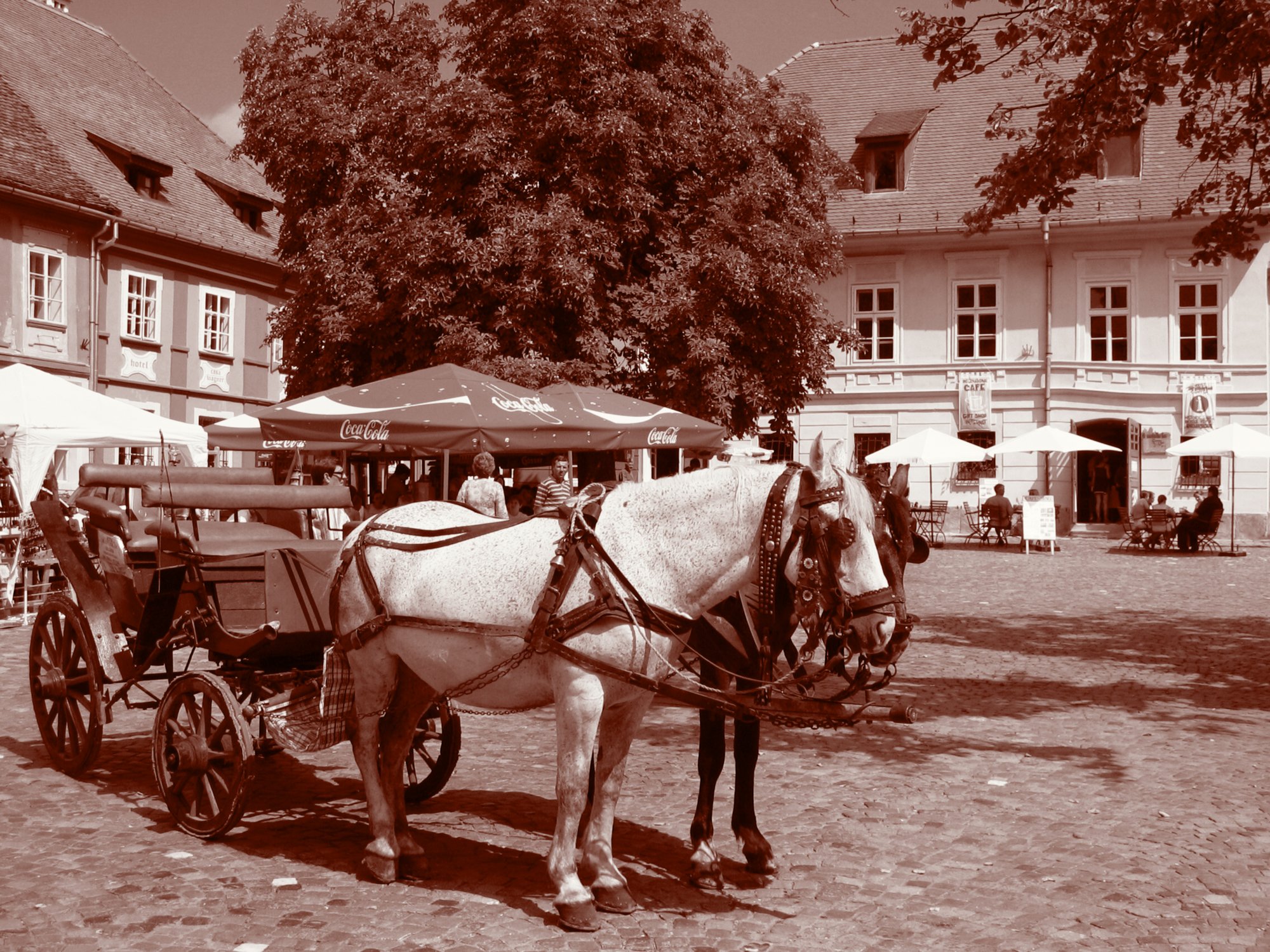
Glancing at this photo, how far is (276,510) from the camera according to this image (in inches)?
291

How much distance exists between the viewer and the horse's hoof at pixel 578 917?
4.66 meters

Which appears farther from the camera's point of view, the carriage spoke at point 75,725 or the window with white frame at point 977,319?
the window with white frame at point 977,319

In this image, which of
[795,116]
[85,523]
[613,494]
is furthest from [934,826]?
[795,116]

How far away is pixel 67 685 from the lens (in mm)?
7105

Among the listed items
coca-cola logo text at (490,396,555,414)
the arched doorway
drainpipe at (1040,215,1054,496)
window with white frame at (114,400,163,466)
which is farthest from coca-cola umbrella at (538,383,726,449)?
the arched doorway

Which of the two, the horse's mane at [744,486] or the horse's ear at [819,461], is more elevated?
the horse's ear at [819,461]

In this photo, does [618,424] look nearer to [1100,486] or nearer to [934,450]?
[934,450]

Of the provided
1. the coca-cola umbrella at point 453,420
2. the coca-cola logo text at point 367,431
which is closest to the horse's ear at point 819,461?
the coca-cola umbrella at point 453,420

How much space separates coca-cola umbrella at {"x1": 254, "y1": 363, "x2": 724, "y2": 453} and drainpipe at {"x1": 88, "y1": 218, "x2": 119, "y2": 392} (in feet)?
61.3

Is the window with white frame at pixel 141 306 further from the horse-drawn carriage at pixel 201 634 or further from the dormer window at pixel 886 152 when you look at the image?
the horse-drawn carriage at pixel 201 634

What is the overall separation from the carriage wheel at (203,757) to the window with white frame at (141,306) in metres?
25.6

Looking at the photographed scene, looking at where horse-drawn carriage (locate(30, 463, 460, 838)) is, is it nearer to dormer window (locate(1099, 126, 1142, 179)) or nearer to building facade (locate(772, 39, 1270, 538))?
building facade (locate(772, 39, 1270, 538))

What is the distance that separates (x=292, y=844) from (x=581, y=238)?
15.5 meters

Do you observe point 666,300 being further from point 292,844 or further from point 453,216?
point 292,844
